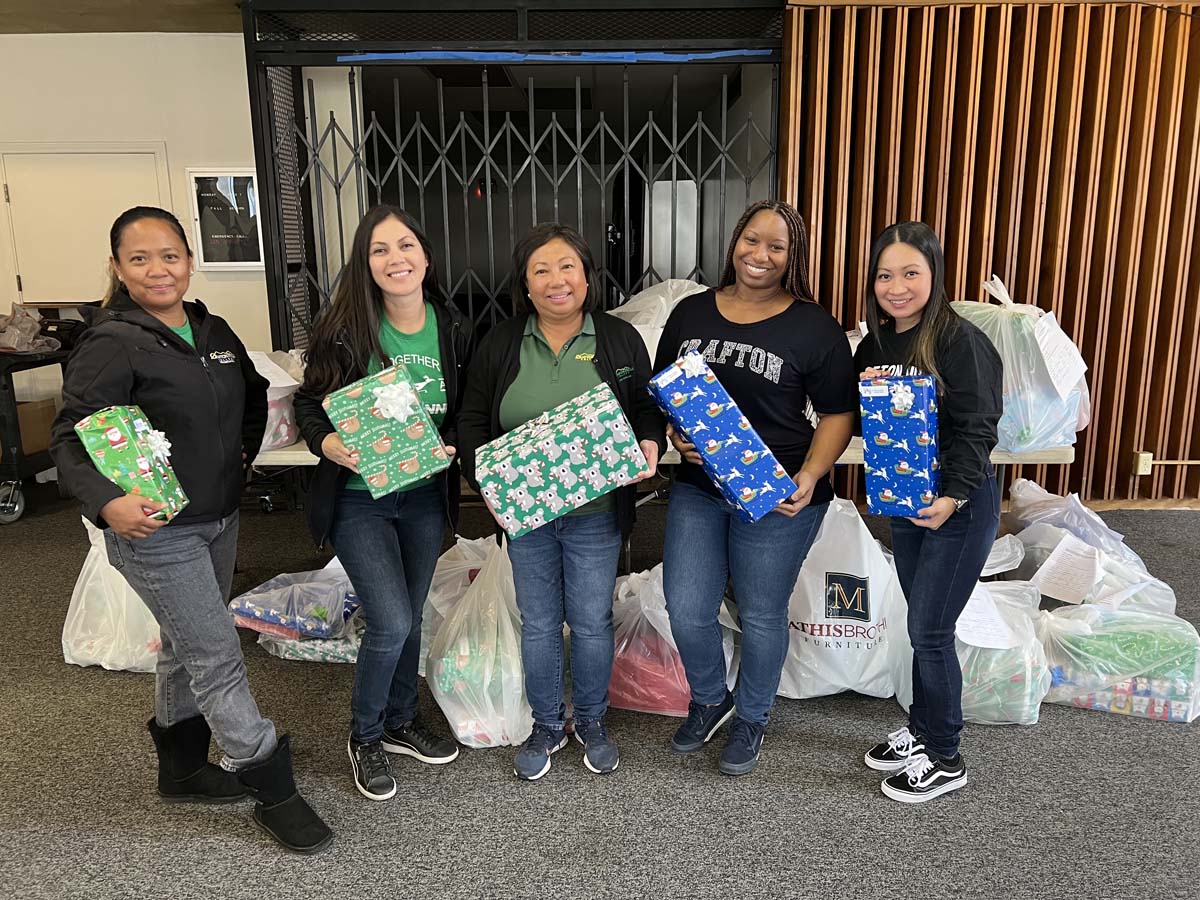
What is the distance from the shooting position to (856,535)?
217 cm

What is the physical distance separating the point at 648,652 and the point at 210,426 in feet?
3.94

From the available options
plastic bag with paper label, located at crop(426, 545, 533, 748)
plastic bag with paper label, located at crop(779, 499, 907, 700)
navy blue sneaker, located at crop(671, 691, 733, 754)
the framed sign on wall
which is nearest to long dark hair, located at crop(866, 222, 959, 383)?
plastic bag with paper label, located at crop(779, 499, 907, 700)

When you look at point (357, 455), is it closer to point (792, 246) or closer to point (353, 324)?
point (353, 324)

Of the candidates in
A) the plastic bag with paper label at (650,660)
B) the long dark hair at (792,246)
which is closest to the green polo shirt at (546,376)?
the long dark hair at (792,246)

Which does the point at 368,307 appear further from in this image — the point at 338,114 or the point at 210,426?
the point at 338,114

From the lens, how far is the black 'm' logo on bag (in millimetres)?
2150

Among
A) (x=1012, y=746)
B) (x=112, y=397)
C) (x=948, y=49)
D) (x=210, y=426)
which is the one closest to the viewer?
(x=112, y=397)

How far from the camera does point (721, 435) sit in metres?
1.69

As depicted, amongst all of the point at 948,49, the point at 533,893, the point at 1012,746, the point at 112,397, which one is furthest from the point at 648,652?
the point at 948,49

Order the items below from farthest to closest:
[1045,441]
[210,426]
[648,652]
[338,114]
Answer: [338,114]
[1045,441]
[648,652]
[210,426]

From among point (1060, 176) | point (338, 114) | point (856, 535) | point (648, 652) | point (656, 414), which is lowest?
point (648, 652)

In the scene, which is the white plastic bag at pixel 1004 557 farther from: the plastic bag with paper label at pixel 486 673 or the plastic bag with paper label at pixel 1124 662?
the plastic bag with paper label at pixel 486 673

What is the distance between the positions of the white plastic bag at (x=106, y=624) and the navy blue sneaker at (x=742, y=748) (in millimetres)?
1584

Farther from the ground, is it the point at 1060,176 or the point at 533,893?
the point at 1060,176
